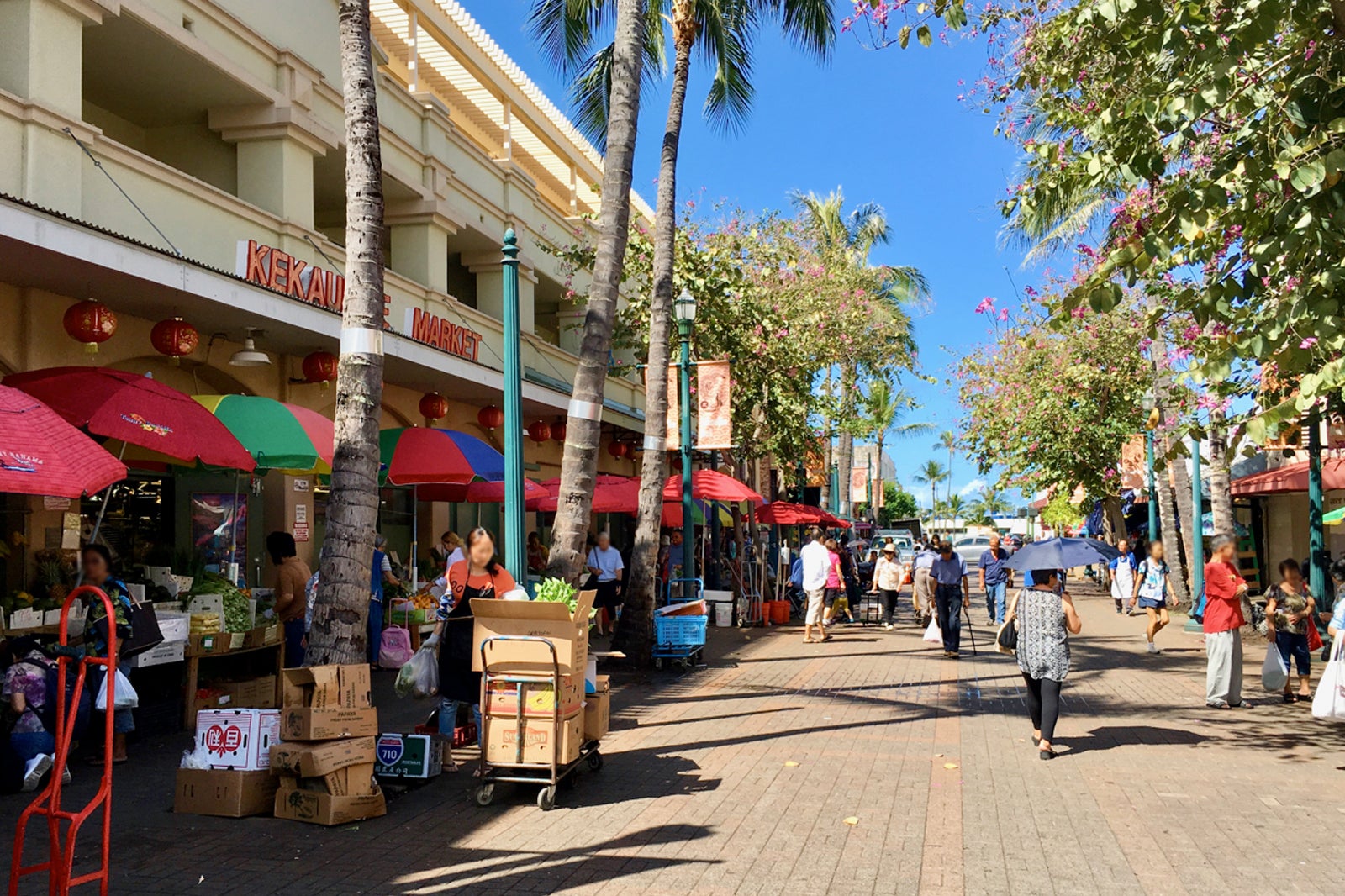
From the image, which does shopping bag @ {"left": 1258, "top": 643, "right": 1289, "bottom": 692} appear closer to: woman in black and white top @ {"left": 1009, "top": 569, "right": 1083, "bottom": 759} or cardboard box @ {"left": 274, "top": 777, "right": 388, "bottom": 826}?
woman in black and white top @ {"left": 1009, "top": 569, "right": 1083, "bottom": 759}

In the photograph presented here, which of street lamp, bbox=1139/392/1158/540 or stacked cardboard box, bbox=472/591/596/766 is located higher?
street lamp, bbox=1139/392/1158/540

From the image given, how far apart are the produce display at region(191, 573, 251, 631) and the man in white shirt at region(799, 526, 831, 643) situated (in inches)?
372

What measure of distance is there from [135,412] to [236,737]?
3.17 metres

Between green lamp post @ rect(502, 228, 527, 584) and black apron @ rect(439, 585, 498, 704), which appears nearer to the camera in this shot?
black apron @ rect(439, 585, 498, 704)

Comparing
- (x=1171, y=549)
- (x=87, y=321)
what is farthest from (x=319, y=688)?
(x=1171, y=549)

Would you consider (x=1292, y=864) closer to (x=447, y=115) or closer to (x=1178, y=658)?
(x=1178, y=658)

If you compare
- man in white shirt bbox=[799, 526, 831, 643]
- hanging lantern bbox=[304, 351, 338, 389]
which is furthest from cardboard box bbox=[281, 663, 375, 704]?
man in white shirt bbox=[799, 526, 831, 643]

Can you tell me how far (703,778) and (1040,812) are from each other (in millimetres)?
2336

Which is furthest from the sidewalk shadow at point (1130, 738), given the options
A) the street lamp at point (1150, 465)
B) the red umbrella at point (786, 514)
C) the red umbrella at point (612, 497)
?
the street lamp at point (1150, 465)

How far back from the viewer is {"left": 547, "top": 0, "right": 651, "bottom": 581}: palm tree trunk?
10.7 m

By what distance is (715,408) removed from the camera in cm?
1594

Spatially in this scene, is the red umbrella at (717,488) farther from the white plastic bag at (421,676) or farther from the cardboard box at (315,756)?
the cardboard box at (315,756)

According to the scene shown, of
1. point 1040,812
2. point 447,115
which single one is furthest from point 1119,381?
point 1040,812

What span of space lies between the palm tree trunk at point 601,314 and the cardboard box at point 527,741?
10.9 ft
